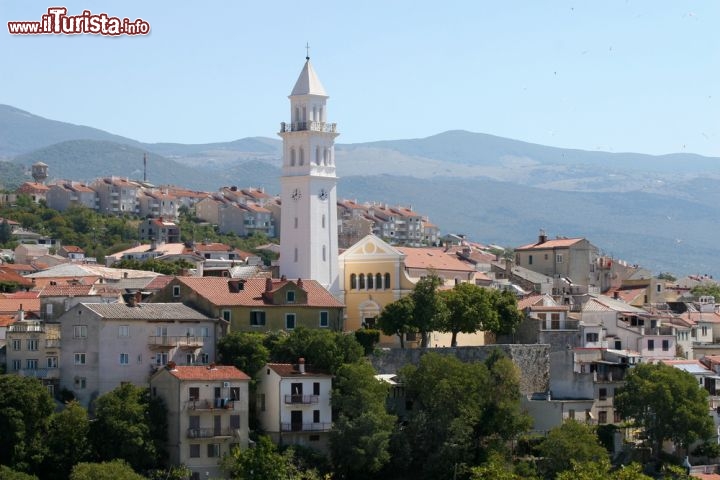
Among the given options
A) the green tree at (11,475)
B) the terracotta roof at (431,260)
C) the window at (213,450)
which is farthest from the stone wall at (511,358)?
the green tree at (11,475)

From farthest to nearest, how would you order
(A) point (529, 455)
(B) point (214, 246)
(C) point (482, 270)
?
1. (B) point (214, 246)
2. (C) point (482, 270)
3. (A) point (529, 455)

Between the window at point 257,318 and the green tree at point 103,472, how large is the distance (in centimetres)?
1376

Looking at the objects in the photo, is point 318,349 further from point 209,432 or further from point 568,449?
point 568,449

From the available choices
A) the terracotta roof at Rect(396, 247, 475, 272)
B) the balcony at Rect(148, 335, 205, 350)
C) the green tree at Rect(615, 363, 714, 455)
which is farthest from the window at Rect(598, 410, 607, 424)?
the balcony at Rect(148, 335, 205, 350)

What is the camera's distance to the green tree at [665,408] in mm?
77562

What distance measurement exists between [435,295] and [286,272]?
29.9 feet

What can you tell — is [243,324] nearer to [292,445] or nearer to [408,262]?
[292,445]

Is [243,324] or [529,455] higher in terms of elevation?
[243,324]

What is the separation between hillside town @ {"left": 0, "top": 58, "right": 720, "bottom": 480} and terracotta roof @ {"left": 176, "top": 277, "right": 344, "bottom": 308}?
11 centimetres

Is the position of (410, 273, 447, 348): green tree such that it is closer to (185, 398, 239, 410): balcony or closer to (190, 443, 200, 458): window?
(185, 398, 239, 410): balcony

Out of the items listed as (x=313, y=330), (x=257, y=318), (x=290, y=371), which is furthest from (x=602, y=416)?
(x=257, y=318)

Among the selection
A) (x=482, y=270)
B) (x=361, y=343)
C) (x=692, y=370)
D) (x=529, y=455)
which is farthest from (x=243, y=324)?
(x=482, y=270)

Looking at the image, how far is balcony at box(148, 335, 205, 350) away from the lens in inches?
2945

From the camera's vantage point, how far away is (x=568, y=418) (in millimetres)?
78688
